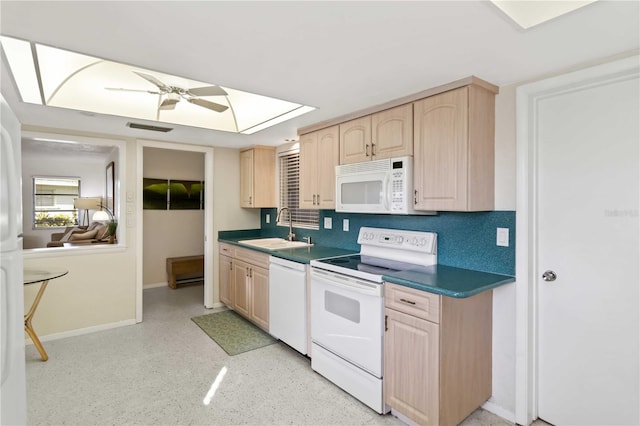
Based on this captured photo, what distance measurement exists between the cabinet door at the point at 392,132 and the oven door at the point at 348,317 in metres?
0.99

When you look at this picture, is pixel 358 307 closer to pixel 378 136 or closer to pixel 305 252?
pixel 305 252

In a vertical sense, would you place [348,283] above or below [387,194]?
below

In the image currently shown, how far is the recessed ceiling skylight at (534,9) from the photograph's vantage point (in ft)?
4.46

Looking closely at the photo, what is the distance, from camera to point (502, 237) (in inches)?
85.5

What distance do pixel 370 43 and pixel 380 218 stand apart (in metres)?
1.65

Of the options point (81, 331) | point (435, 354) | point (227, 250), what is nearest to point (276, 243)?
point (227, 250)

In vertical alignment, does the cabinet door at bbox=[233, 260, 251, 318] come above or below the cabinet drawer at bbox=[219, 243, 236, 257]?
below

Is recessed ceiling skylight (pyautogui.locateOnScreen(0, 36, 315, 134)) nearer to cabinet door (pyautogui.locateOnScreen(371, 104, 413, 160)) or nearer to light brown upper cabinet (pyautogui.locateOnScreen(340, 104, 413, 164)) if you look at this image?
light brown upper cabinet (pyautogui.locateOnScreen(340, 104, 413, 164))

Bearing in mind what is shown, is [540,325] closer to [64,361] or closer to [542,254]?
[542,254]

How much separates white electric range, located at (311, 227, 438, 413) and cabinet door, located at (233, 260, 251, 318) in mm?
1254

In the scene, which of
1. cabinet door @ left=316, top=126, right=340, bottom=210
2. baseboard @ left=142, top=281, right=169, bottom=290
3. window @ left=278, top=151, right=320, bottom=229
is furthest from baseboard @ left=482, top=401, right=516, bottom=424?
baseboard @ left=142, top=281, right=169, bottom=290

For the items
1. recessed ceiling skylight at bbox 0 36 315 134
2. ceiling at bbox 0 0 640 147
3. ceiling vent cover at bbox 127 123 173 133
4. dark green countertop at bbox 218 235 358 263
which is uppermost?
recessed ceiling skylight at bbox 0 36 315 134

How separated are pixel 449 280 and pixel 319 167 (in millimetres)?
1675

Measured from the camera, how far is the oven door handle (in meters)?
2.18
